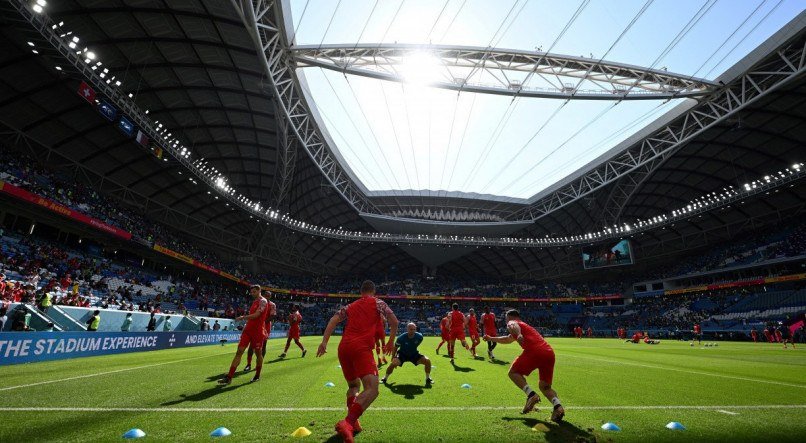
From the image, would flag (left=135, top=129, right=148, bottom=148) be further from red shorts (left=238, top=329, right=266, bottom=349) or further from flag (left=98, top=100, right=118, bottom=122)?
red shorts (left=238, top=329, right=266, bottom=349)

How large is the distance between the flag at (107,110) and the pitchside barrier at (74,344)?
1348cm

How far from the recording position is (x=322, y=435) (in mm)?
4148

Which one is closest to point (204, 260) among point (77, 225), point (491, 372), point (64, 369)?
point (77, 225)

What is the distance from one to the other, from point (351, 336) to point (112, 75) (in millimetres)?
29460

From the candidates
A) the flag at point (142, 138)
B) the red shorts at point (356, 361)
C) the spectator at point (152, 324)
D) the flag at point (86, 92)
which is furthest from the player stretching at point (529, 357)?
the flag at point (142, 138)

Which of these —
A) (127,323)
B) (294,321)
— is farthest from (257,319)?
(127,323)

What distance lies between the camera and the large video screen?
162ft

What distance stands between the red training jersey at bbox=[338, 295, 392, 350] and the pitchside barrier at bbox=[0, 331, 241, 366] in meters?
12.7

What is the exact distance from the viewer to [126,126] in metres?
23.4

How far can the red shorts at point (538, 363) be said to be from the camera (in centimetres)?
561

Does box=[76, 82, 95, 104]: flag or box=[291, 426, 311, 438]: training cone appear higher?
box=[76, 82, 95, 104]: flag

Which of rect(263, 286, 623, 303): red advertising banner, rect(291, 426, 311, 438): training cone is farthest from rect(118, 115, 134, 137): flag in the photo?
rect(263, 286, 623, 303): red advertising banner

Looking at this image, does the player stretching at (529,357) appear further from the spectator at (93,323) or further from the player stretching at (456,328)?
the spectator at (93,323)

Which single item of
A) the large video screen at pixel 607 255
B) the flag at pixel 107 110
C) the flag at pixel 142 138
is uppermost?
the flag at pixel 107 110
